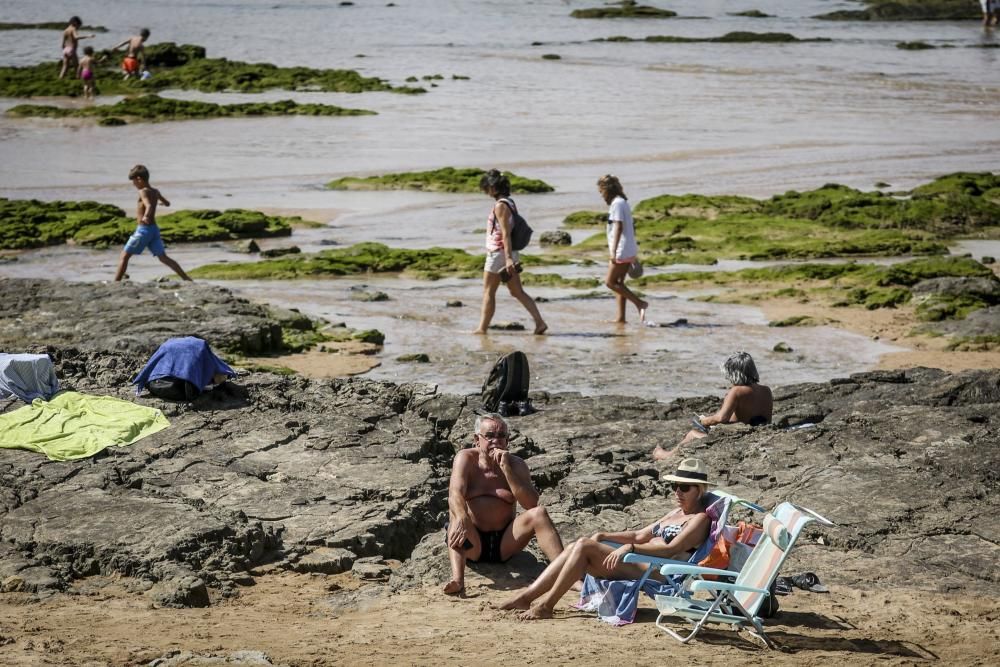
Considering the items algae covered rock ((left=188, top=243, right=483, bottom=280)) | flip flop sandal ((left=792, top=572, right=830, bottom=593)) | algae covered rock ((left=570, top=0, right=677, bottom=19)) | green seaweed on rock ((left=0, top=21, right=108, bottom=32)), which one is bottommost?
algae covered rock ((left=188, top=243, right=483, bottom=280))

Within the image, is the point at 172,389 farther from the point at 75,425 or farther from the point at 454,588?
the point at 454,588

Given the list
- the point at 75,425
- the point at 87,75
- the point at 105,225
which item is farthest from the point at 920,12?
the point at 75,425

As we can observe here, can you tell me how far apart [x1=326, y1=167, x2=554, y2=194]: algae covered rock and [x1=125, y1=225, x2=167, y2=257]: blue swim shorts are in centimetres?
1066

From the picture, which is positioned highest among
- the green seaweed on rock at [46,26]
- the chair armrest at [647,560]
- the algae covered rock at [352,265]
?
the green seaweed on rock at [46,26]

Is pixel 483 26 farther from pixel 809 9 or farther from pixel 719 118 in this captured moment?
pixel 719 118

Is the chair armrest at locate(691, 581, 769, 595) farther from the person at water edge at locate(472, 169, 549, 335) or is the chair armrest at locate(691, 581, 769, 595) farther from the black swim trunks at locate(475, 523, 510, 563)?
the person at water edge at locate(472, 169, 549, 335)

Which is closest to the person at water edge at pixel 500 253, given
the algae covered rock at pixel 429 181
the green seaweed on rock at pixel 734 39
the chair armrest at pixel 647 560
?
the chair armrest at pixel 647 560

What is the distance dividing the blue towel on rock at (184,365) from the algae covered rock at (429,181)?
53.0ft

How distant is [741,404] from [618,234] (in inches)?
203

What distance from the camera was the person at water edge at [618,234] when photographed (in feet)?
49.4

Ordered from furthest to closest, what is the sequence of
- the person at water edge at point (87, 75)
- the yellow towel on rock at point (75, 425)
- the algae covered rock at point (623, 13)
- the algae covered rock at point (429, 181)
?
the algae covered rock at point (623, 13)
the person at water edge at point (87, 75)
the algae covered rock at point (429, 181)
the yellow towel on rock at point (75, 425)

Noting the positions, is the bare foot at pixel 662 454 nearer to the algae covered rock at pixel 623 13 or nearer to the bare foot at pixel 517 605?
the bare foot at pixel 517 605

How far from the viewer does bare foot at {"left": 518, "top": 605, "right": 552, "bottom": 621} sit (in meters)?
7.43

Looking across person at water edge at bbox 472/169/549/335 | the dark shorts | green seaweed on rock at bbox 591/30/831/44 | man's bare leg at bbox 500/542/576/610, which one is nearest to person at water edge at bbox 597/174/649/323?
person at water edge at bbox 472/169/549/335
